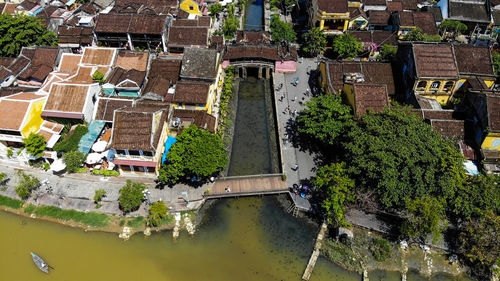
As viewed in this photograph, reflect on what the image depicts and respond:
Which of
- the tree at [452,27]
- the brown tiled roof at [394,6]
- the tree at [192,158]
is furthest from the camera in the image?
the brown tiled roof at [394,6]

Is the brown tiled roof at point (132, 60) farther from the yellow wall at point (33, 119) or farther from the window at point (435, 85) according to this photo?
the window at point (435, 85)

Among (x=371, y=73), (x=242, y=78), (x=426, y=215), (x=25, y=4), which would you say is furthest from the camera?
(x=25, y=4)

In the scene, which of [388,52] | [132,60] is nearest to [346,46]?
[388,52]

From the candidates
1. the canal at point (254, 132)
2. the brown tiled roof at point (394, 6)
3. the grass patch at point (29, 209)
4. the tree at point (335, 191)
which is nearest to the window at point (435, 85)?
the tree at point (335, 191)

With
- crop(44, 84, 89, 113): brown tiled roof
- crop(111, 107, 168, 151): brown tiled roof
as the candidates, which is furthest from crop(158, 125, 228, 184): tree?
crop(44, 84, 89, 113): brown tiled roof

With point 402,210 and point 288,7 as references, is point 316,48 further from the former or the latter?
point 402,210

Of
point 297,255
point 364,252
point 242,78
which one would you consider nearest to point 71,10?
point 242,78
